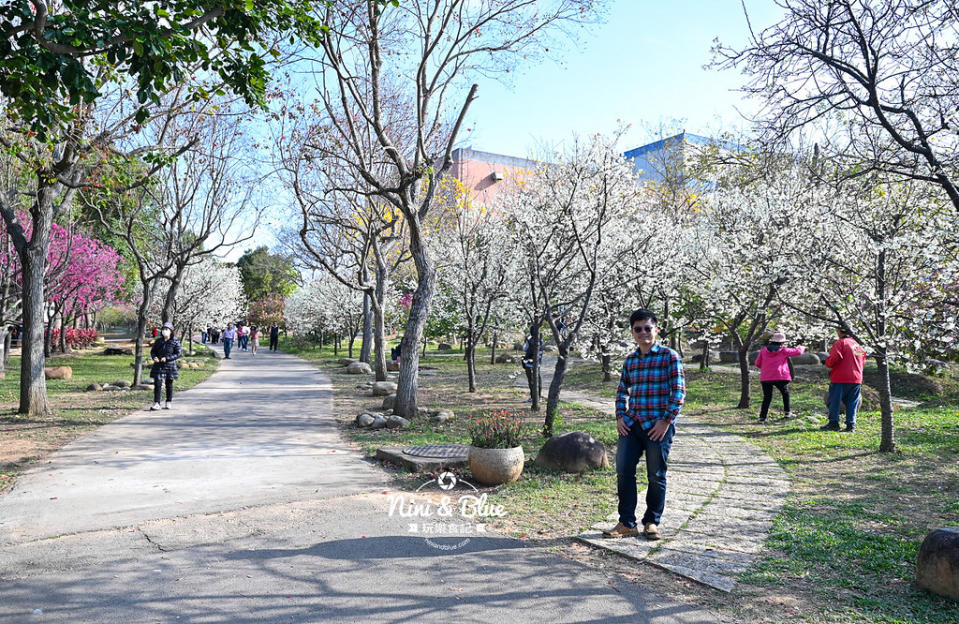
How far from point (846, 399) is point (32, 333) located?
548 inches

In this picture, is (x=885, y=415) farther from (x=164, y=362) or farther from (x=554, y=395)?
(x=164, y=362)

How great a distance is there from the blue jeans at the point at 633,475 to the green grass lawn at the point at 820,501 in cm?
51

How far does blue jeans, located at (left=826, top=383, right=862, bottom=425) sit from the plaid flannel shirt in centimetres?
656

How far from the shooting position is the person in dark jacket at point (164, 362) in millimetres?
11953

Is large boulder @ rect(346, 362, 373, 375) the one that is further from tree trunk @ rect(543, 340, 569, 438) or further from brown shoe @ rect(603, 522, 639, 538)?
Answer: brown shoe @ rect(603, 522, 639, 538)

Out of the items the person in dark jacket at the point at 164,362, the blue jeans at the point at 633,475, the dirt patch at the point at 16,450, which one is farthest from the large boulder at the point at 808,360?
the dirt patch at the point at 16,450

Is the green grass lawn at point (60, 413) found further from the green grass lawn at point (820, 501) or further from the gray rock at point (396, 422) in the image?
the gray rock at point (396, 422)

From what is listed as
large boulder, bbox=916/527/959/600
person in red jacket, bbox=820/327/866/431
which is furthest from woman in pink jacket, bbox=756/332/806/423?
large boulder, bbox=916/527/959/600

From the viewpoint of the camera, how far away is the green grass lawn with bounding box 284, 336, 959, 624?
382 cm

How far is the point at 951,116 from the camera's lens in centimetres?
625

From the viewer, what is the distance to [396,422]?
1041 cm

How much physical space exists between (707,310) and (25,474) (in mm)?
13706

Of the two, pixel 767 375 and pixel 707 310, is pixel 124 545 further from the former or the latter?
pixel 707 310

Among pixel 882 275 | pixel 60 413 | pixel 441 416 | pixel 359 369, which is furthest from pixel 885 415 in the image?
pixel 359 369
